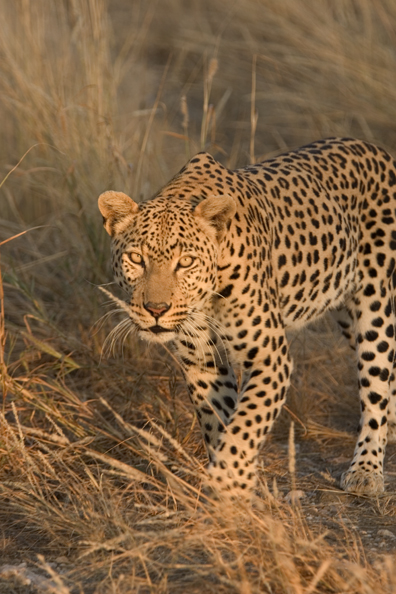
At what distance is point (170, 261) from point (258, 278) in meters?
0.49

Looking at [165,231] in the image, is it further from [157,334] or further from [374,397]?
[374,397]

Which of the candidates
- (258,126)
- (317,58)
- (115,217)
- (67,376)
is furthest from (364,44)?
(115,217)

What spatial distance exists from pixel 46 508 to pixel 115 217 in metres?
1.37

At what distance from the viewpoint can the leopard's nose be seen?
400 centimetres

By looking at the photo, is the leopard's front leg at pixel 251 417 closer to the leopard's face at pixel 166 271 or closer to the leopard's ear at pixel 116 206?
the leopard's face at pixel 166 271

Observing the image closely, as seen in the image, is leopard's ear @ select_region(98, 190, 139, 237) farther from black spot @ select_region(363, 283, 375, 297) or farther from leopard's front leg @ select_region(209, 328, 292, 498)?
black spot @ select_region(363, 283, 375, 297)

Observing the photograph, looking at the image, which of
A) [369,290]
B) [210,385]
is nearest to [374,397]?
[369,290]

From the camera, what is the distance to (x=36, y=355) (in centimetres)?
600

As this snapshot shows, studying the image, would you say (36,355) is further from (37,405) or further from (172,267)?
(172,267)

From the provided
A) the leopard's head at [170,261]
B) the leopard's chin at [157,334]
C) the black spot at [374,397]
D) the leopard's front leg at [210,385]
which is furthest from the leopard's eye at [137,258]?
the black spot at [374,397]

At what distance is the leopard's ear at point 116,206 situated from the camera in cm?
426

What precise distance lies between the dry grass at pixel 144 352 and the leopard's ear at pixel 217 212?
0.91 m

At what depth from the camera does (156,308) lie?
4000mm

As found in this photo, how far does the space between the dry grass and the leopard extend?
298mm
